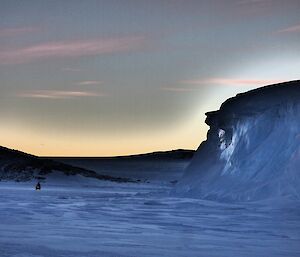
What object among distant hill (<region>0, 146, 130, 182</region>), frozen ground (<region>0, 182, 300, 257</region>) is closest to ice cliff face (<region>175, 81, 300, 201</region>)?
frozen ground (<region>0, 182, 300, 257</region>)

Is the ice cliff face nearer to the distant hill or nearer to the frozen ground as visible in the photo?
the frozen ground

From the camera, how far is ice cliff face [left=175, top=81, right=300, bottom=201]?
2553 centimetres

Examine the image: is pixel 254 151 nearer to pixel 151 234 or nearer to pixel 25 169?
pixel 151 234

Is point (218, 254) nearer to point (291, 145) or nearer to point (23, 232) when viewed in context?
point (23, 232)

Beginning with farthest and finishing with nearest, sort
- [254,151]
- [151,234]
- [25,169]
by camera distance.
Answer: [25,169]
[254,151]
[151,234]

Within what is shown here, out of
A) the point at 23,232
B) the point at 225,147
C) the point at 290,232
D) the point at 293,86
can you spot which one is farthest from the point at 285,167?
the point at 23,232

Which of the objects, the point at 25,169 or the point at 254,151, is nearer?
the point at 254,151

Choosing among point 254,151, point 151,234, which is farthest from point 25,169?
point 151,234

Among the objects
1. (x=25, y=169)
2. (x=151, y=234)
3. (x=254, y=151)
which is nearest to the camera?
(x=151, y=234)

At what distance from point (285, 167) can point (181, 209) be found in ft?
17.9

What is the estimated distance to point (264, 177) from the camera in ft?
86.4

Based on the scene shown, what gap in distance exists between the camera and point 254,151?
2888cm

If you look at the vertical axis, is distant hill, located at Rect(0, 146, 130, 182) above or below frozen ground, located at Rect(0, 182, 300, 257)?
above

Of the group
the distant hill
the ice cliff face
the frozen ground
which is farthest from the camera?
the distant hill
